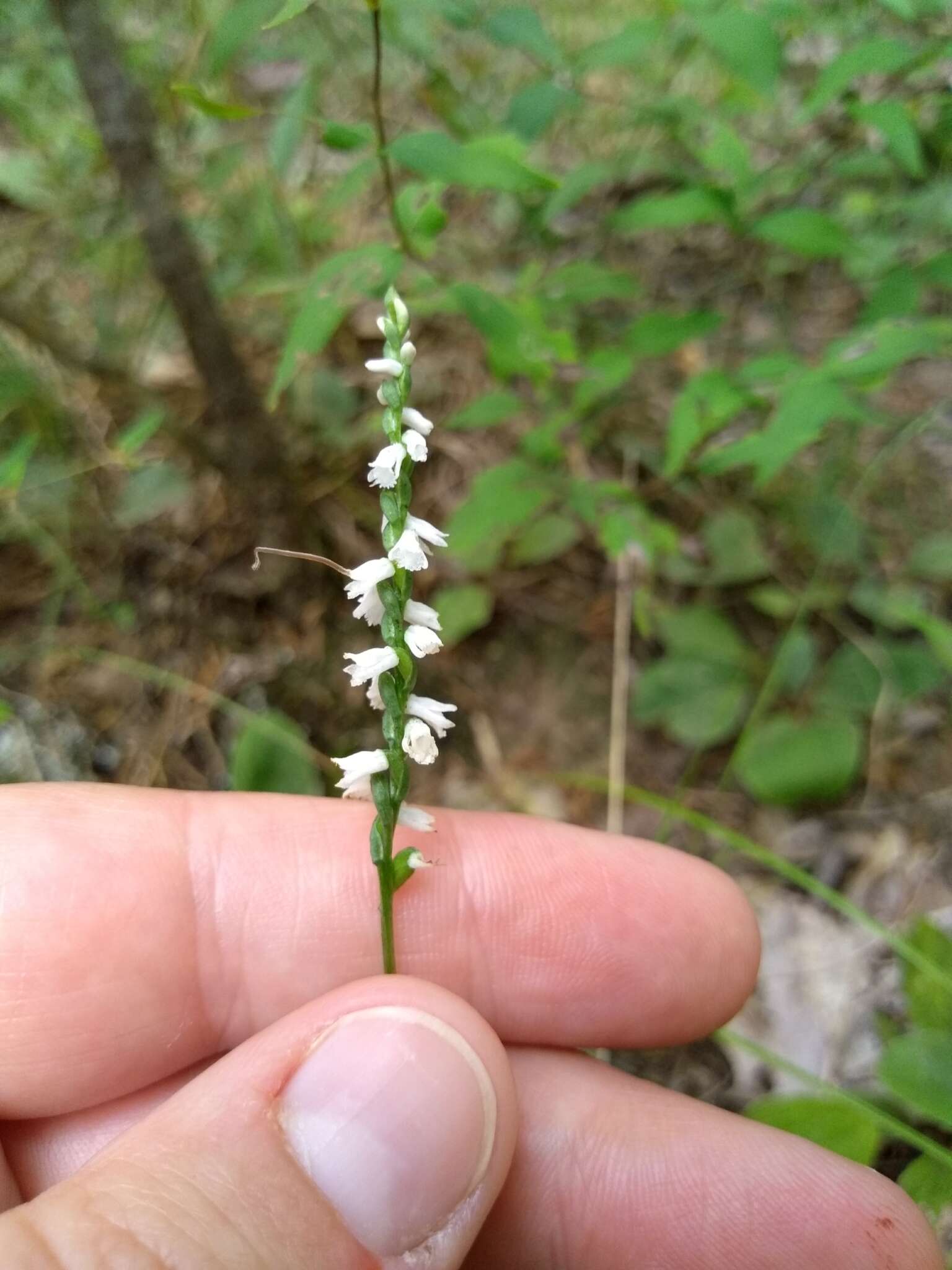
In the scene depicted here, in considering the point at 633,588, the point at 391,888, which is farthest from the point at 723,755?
the point at 391,888

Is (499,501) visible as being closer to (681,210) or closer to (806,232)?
(681,210)

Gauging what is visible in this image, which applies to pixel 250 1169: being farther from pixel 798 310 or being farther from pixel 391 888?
pixel 798 310

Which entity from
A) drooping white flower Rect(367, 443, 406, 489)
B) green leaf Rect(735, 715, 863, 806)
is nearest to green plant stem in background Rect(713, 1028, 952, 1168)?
green leaf Rect(735, 715, 863, 806)

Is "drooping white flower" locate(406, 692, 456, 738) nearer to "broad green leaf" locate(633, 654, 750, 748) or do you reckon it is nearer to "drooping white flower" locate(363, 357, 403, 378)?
"drooping white flower" locate(363, 357, 403, 378)

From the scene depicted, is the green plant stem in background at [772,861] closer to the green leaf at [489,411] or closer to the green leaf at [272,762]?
the green leaf at [272,762]

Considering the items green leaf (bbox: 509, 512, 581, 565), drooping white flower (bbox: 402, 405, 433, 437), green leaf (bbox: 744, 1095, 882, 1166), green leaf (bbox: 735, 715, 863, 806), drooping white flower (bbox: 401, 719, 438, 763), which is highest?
drooping white flower (bbox: 402, 405, 433, 437)

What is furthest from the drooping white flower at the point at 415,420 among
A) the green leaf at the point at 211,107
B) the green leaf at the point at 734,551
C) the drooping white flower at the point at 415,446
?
the green leaf at the point at 734,551

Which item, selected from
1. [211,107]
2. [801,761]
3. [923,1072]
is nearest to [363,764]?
[211,107]
